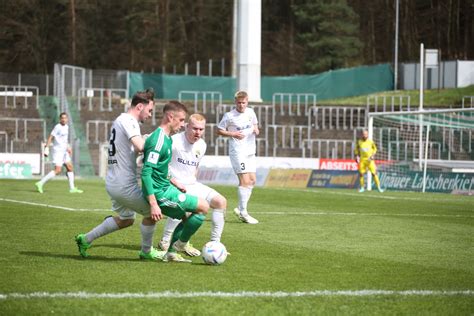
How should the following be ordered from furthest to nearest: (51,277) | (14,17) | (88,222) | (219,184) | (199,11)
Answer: (199,11)
(14,17)
(219,184)
(88,222)
(51,277)

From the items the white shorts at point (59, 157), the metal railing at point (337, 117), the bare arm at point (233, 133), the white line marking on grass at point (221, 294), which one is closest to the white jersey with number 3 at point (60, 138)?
the white shorts at point (59, 157)

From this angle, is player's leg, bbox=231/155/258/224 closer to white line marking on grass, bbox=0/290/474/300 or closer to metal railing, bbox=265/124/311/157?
white line marking on grass, bbox=0/290/474/300

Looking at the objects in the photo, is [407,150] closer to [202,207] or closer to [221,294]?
[202,207]

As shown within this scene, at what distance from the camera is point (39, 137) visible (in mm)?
46469

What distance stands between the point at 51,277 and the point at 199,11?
245ft

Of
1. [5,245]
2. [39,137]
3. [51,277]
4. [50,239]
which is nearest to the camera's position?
[51,277]

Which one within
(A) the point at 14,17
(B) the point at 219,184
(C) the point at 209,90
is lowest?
(B) the point at 219,184

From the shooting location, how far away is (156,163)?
10648 mm

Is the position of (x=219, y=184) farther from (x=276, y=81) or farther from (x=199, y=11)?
(x=199, y=11)

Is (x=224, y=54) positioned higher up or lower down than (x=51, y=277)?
higher up

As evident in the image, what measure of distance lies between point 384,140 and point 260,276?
29.3 m

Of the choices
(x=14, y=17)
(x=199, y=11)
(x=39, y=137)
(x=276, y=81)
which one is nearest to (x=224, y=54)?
(x=199, y=11)

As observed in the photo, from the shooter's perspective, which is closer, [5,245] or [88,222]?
[5,245]

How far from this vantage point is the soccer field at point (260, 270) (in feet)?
27.2
